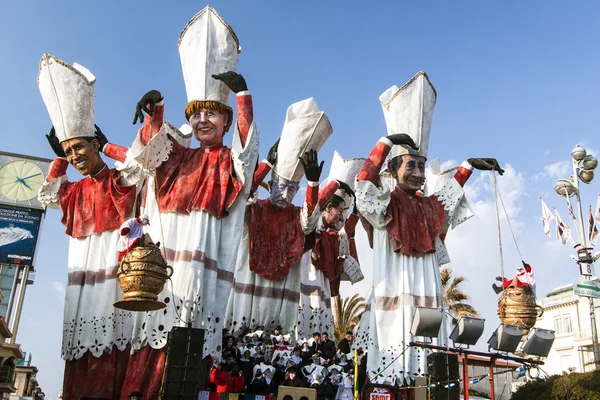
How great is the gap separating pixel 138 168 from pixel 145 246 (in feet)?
9.93

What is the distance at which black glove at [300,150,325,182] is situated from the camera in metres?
12.8

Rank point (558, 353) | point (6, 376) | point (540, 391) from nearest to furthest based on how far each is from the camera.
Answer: point (540, 391)
point (6, 376)
point (558, 353)

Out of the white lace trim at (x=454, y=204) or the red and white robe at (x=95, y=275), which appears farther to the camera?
the white lace trim at (x=454, y=204)

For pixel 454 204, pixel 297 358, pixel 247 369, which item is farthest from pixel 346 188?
pixel 247 369

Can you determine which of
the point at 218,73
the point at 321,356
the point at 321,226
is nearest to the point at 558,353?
the point at 321,226

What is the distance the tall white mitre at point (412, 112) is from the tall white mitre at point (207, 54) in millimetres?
3629

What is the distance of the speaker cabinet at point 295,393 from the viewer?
9352 mm

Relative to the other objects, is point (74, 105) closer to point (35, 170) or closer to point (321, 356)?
point (321, 356)

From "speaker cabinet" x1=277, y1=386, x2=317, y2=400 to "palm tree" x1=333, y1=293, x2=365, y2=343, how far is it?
618 inches

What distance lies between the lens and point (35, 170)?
25047 mm

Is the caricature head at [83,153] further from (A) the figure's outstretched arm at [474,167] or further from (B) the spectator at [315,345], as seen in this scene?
(A) the figure's outstretched arm at [474,167]

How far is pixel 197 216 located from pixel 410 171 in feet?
15.8

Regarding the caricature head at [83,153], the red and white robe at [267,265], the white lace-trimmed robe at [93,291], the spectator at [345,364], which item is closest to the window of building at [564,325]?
the red and white robe at [267,265]

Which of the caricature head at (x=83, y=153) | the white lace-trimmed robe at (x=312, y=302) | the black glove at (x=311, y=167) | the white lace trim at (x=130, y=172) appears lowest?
the white lace-trimmed robe at (x=312, y=302)
